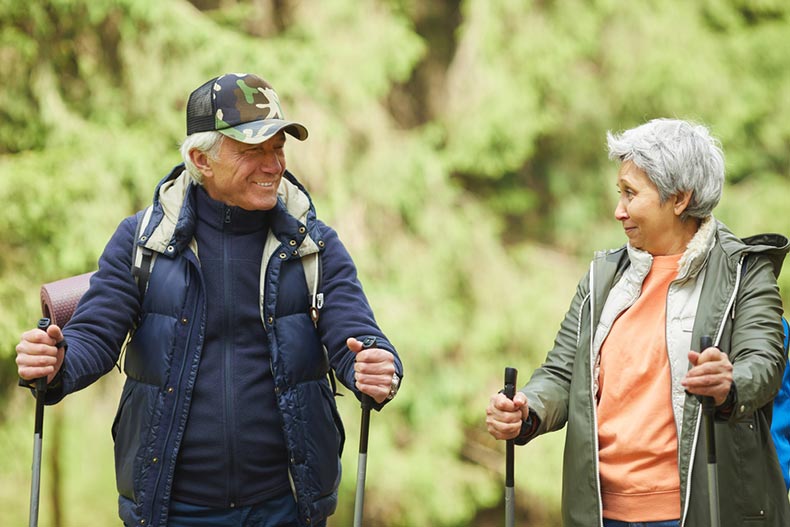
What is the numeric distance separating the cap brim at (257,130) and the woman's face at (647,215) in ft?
2.64

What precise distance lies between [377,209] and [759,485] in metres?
3.50

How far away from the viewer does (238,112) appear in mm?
2328

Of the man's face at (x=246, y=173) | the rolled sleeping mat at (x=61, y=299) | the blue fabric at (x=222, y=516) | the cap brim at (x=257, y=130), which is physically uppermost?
the cap brim at (x=257, y=130)

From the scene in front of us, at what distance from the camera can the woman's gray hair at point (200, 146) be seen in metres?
2.34

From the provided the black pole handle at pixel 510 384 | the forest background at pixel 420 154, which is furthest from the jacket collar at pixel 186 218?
A: the forest background at pixel 420 154

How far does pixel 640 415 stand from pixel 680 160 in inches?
23.3

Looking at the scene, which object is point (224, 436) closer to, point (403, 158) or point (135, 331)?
point (135, 331)

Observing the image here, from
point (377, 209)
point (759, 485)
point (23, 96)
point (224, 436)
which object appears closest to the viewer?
point (759, 485)

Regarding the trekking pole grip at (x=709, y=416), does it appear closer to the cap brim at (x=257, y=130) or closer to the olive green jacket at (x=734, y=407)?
the olive green jacket at (x=734, y=407)

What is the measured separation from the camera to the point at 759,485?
2076 millimetres

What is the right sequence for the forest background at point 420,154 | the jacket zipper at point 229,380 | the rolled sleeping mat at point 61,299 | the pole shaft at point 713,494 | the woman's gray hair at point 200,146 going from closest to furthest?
the pole shaft at point 713,494 < the jacket zipper at point 229,380 < the woman's gray hair at point 200,146 < the rolled sleeping mat at point 61,299 < the forest background at point 420,154

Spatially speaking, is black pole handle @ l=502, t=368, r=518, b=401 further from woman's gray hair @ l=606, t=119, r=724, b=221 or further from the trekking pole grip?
woman's gray hair @ l=606, t=119, r=724, b=221

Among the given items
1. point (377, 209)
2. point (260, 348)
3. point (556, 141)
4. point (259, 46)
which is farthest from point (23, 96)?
point (260, 348)

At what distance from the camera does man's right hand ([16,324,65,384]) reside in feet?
6.86
